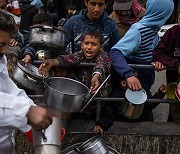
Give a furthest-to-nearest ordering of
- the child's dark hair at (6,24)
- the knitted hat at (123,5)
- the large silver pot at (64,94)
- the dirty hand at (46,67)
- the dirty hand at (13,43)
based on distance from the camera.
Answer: the knitted hat at (123,5) → the dirty hand at (13,43) → the dirty hand at (46,67) → the large silver pot at (64,94) → the child's dark hair at (6,24)

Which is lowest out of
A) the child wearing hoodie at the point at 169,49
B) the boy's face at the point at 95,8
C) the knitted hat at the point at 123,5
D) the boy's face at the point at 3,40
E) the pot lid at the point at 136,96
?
the pot lid at the point at 136,96

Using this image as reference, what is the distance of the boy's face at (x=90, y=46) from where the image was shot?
4031 mm

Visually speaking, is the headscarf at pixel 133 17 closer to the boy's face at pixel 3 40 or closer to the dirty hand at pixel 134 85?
the dirty hand at pixel 134 85

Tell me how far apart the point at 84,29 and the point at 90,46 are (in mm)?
426

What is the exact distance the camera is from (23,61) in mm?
4082

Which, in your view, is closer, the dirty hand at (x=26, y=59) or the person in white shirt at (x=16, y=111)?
the person in white shirt at (x=16, y=111)

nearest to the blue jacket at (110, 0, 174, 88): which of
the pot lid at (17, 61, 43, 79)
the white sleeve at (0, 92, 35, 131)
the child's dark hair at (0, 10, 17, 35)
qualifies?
the pot lid at (17, 61, 43, 79)

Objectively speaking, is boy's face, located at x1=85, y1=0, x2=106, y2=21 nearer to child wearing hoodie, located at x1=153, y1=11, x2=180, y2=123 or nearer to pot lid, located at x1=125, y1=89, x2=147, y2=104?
child wearing hoodie, located at x1=153, y1=11, x2=180, y2=123

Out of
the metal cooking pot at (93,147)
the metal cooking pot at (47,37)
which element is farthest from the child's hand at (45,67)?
the metal cooking pot at (93,147)

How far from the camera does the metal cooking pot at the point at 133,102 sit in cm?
387

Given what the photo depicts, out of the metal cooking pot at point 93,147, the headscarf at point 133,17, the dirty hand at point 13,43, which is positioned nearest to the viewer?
the metal cooking pot at point 93,147

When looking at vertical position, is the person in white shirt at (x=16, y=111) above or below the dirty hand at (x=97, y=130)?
above

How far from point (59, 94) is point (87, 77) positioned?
63cm

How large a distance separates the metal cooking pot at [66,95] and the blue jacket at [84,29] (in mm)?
722
